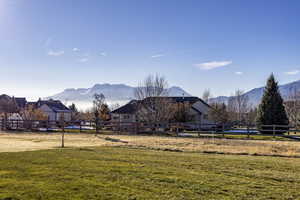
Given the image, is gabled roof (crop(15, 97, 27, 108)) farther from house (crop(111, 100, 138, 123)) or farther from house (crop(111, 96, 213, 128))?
house (crop(111, 100, 138, 123))

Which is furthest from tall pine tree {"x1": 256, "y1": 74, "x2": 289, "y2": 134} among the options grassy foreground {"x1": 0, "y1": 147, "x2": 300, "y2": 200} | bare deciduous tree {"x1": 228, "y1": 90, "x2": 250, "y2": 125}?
bare deciduous tree {"x1": 228, "y1": 90, "x2": 250, "y2": 125}

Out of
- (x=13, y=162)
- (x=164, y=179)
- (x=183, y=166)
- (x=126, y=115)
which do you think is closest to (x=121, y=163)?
(x=183, y=166)

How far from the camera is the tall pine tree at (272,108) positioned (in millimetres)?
29391

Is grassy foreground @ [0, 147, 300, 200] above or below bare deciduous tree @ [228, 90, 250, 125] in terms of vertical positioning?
below

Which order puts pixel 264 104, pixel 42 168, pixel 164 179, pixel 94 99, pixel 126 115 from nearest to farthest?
pixel 164 179, pixel 42 168, pixel 264 104, pixel 126 115, pixel 94 99

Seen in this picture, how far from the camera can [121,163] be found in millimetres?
8586

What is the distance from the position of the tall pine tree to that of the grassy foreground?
2229 centimetres

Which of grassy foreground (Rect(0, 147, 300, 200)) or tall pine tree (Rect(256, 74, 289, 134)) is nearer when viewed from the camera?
grassy foreground (Rect(0, 147, 300, 200))

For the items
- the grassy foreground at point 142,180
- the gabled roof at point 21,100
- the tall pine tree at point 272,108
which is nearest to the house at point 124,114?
the tall pine tree at point 272,108

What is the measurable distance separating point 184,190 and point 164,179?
0.96 m

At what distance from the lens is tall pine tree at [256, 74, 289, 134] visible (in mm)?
29391

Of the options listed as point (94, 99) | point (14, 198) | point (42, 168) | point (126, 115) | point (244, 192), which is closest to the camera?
point (14, 198)

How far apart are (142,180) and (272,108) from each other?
1043 inches

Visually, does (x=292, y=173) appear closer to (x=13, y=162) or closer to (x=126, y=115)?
(x=13, y=162)
